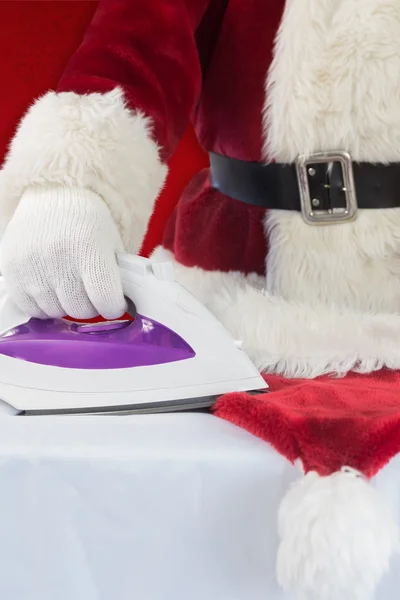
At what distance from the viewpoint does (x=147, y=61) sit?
74cm

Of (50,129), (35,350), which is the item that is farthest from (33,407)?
(50,129)

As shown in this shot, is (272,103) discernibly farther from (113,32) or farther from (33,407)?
(33,407)

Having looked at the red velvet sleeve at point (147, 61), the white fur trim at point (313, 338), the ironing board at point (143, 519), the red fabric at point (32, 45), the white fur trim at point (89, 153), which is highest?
the red fabric at point (32, 45)

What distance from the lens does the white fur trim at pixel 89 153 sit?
0.65 metres

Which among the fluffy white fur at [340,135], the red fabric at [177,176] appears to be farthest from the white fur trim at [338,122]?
the red fabric at [177,176]

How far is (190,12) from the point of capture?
0.78m

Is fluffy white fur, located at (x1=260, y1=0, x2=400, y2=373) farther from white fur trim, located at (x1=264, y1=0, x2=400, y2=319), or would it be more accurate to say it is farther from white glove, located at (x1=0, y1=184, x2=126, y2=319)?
white glove, located at (x1=0, y1=184, x2=126, y2=319)

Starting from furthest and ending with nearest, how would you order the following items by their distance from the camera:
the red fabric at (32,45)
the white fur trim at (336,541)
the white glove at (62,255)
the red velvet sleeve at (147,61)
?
the red fabric at (32,45) < the red velvet sleeve at (147,61) < the white glove at (62,255) < the white fur trim at (336,541)

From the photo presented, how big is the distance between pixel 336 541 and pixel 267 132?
0.46 m

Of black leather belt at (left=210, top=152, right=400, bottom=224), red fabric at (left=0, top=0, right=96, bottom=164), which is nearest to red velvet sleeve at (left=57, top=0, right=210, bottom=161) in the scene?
black leather belt at (left=210, top=152, right=400, bottom=224)

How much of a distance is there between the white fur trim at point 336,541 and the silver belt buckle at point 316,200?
0.34m

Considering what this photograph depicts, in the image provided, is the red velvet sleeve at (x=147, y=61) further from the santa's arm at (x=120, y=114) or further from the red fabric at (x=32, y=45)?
the red fabric at (x=32, y=45)

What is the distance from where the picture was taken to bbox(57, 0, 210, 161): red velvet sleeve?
0.71 meters

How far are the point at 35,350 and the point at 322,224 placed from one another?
1.05ft
